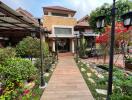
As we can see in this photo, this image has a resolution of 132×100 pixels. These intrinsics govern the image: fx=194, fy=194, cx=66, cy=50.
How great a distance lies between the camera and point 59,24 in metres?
30.6

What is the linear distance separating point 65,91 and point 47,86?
47.8 inches

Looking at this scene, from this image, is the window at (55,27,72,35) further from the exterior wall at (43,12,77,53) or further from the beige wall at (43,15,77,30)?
the beige wall at (43,15,77,30)

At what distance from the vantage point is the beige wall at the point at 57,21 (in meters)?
29.8

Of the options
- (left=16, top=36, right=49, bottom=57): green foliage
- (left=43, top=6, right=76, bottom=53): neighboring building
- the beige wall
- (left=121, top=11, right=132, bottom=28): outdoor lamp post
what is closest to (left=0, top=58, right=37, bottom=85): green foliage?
(left=121, top=11, right=132, bottom=28): outdoor lamp post

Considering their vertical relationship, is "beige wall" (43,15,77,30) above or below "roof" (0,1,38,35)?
above

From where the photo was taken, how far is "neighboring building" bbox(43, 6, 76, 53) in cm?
2984

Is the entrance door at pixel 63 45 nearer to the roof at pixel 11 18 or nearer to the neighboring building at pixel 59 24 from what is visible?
the neighboring building at pixel 59 24

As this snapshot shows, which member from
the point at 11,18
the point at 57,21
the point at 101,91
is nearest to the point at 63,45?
the point at 57,21

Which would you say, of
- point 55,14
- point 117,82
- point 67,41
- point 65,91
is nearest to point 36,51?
point 65,91

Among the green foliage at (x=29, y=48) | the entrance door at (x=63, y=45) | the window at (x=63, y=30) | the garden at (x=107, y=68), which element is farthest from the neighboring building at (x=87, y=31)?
the green foliage at (x=29, y=48)

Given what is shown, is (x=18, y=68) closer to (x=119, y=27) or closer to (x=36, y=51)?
(x=36, y=51)

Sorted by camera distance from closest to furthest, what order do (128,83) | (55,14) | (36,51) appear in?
(128,83), (36,51), (55,14)

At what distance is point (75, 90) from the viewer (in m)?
8.23

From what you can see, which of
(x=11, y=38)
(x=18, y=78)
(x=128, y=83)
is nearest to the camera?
(x=128, y=83)
